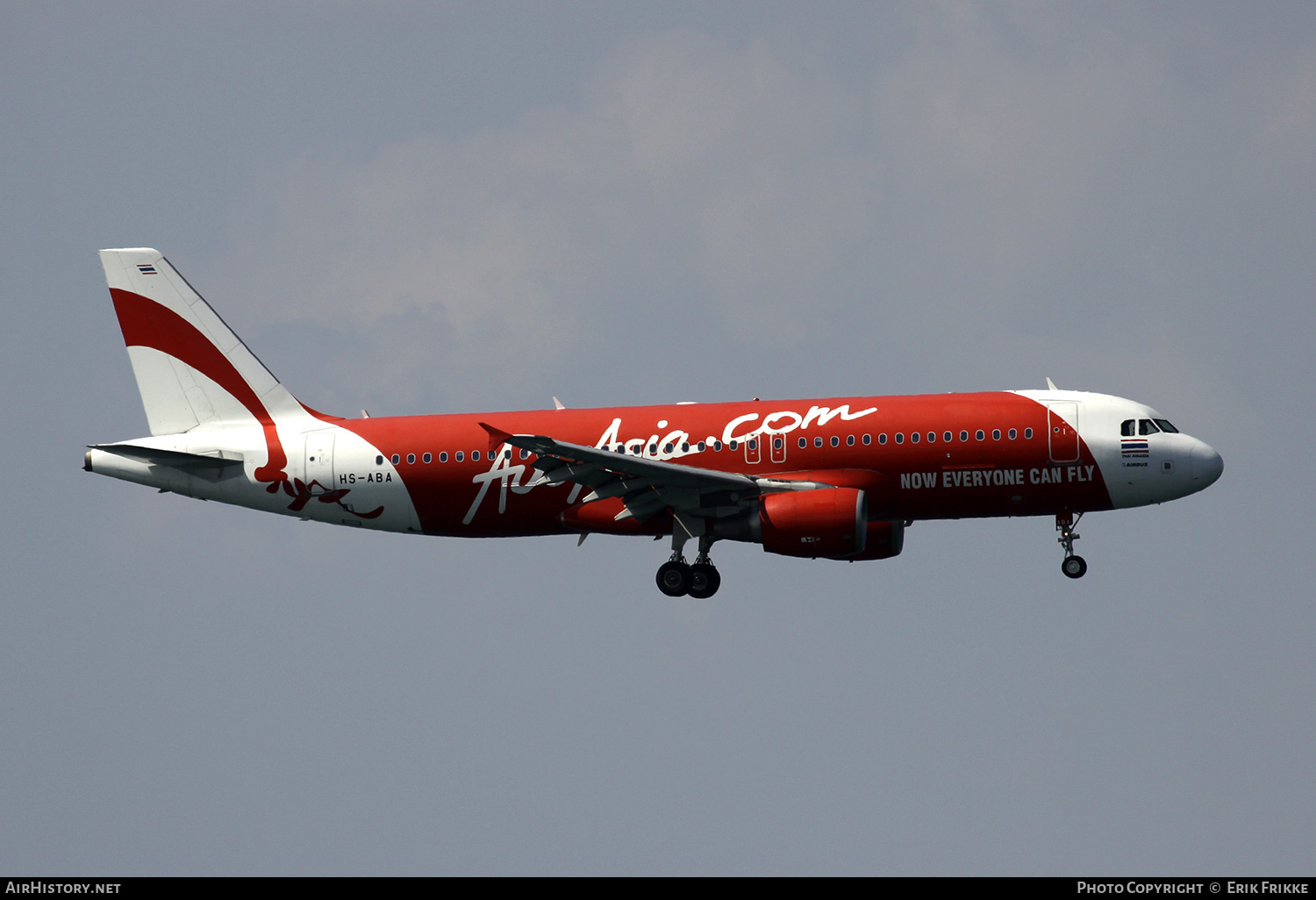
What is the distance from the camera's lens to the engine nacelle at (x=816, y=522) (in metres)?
44.2

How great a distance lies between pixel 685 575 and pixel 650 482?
11.0 ft

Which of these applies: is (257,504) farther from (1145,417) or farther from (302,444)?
(1145,417)

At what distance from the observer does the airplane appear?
4528cm

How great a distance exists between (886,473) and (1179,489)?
A: 8.72 metres

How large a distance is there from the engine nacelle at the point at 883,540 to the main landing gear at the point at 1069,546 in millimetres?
4715

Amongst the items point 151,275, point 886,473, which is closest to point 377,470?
point 151,275

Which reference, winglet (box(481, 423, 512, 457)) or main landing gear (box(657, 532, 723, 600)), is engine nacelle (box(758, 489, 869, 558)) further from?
winglet (box(481, 423, 512, 457))

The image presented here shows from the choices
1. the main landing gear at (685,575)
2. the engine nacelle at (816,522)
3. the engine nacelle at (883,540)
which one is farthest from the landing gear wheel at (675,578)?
the engine nacelle at (883,540)

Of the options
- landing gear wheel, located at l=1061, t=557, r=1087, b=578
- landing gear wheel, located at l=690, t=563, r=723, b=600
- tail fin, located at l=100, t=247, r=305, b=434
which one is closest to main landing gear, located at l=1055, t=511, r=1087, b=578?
landing gear wheel, located at l=1061, t=557, r=1087, b=578

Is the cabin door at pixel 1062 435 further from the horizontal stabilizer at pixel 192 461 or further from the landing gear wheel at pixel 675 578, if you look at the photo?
the horizontal stabilizer at pixel 192 461

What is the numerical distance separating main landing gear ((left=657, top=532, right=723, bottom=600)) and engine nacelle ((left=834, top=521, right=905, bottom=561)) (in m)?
4.29

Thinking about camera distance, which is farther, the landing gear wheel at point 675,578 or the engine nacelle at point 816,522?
the landing gear wheel at point 675,578

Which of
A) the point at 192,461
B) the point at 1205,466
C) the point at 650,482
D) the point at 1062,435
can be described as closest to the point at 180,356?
the point at 192,461

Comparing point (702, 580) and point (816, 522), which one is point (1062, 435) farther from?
point (702, 580)
